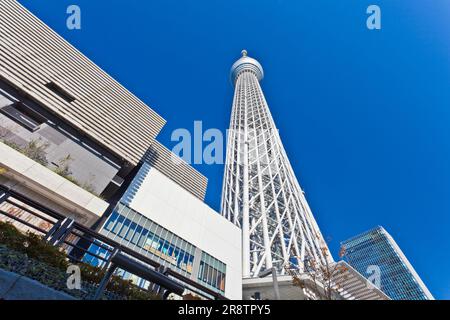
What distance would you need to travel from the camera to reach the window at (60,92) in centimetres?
1965

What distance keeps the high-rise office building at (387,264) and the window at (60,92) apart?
11020 cm

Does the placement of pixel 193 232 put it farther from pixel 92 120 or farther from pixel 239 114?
pixel 239 114

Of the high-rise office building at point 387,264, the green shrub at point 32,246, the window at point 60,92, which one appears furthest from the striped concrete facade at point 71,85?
the high-rise office building at point 387,264

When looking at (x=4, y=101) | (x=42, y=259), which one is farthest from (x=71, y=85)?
(x=42, y=259)

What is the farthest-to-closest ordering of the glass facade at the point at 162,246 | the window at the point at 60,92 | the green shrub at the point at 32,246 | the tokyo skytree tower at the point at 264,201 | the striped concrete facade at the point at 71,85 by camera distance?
the tokyo skytree tower at the point at 264,201, the window at the point at 60,92, the striped concrete facade at the point at 71,85, the glass facade at the point at 162,246, the green shrub at the point at 32,246

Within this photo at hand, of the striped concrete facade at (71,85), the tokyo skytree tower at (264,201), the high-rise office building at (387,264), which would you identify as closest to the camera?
the striped concrete facade at (71,85)

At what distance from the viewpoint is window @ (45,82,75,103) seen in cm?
1965

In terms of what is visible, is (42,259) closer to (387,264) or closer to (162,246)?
(162,246)

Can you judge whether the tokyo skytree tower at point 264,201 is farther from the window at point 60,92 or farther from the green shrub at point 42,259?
the window at point 60,92

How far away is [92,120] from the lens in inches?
810

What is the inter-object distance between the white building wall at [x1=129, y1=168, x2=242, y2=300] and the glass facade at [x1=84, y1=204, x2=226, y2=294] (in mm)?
564

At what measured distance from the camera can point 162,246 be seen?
739 inches

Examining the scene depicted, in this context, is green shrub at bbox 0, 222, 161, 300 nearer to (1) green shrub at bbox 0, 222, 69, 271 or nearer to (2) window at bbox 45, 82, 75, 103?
(1) green shrub at bbox 0, 222, 69, 271
